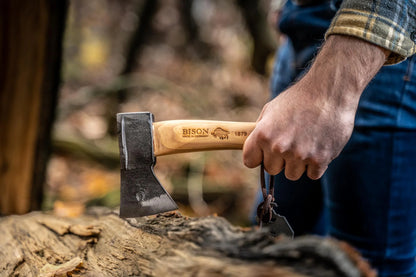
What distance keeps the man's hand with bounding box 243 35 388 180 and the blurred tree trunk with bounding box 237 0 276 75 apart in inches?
186

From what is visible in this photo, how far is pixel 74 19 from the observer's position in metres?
8.72

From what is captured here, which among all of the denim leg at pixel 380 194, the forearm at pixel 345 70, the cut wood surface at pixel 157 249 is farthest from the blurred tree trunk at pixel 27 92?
the denim leg at pixel 380 194

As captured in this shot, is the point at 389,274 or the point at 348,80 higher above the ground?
the point at 348,80

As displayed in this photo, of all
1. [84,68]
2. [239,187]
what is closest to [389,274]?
[239,187]

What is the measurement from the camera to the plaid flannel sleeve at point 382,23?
1.05 metres

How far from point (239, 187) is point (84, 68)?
6.48 meters

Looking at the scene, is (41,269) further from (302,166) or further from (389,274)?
(389,274)

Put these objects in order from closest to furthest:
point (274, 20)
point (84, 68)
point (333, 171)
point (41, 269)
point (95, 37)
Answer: point (41, 269)
point (333, 171)
point (274, 20)
point (84, 68)
point (95, 37)

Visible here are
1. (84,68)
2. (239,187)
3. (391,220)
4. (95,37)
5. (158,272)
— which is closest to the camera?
(158,272)

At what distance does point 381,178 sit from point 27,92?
2101mm

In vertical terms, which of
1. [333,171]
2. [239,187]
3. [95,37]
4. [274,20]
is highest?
[95,37]

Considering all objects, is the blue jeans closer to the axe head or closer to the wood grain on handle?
the wood grain on handle

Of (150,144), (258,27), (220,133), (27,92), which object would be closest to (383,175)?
(220,133)

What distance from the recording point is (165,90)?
4723 millimetres
